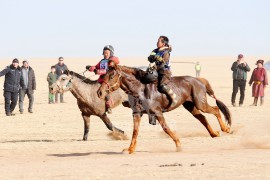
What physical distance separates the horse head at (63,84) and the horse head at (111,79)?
3079 mm

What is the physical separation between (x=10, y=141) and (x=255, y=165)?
7595mm

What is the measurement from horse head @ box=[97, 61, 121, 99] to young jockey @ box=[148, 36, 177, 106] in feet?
2.79

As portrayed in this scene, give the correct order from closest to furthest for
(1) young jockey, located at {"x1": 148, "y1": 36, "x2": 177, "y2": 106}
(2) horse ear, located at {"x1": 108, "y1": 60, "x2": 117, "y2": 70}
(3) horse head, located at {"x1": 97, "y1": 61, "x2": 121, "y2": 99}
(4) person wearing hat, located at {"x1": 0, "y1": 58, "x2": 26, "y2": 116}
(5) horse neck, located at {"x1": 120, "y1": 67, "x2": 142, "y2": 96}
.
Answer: (3) horse head, located at {"x1": 97, "y1": 61, "x2": 121, "y2": 99}, (2) horse ear, located at {"x1": 108, "y1": 60, "x2": 117, "y2": 70}, (5) horse neck, located at {"x1": 120, "y1": 67, "x2": 142, "y2": 96}, (1) young jockey, located at {"x1": 148, "y1": 36, "x2": 177, "y2": 106}, (4) person wearing hat, located at {"x1": 0, "y1": 58, "x2": 26, "y2": 116}

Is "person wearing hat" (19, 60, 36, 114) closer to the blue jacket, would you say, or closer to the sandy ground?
the blue jacket

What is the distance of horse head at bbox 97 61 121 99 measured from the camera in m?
12.7

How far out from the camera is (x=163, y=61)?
13.5 m

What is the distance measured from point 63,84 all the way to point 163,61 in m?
3.16

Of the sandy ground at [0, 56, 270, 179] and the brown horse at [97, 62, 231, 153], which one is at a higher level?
the brown horse at [97, 62, 231, 153]

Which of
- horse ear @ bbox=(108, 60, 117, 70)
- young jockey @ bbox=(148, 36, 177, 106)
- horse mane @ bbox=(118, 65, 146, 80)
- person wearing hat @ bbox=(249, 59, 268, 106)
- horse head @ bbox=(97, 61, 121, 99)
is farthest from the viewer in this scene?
person wearing hat @ bbox=(249, 59, 268, 106)

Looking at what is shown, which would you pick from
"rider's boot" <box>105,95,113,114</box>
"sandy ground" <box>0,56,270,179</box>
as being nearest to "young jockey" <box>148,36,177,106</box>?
"sandy ground" <box>0,56,270,179</box>

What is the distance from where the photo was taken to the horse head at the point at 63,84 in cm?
1580

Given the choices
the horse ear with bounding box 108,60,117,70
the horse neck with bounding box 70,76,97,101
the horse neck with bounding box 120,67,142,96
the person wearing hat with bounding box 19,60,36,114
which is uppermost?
the horse ear with bounding box 108,60,117,70

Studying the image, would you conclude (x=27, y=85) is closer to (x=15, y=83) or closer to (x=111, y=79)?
(x=15, y=83)

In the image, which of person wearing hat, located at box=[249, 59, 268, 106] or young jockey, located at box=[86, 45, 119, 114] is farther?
person wearing hat, located at box=[249, 59, 268, 106]
